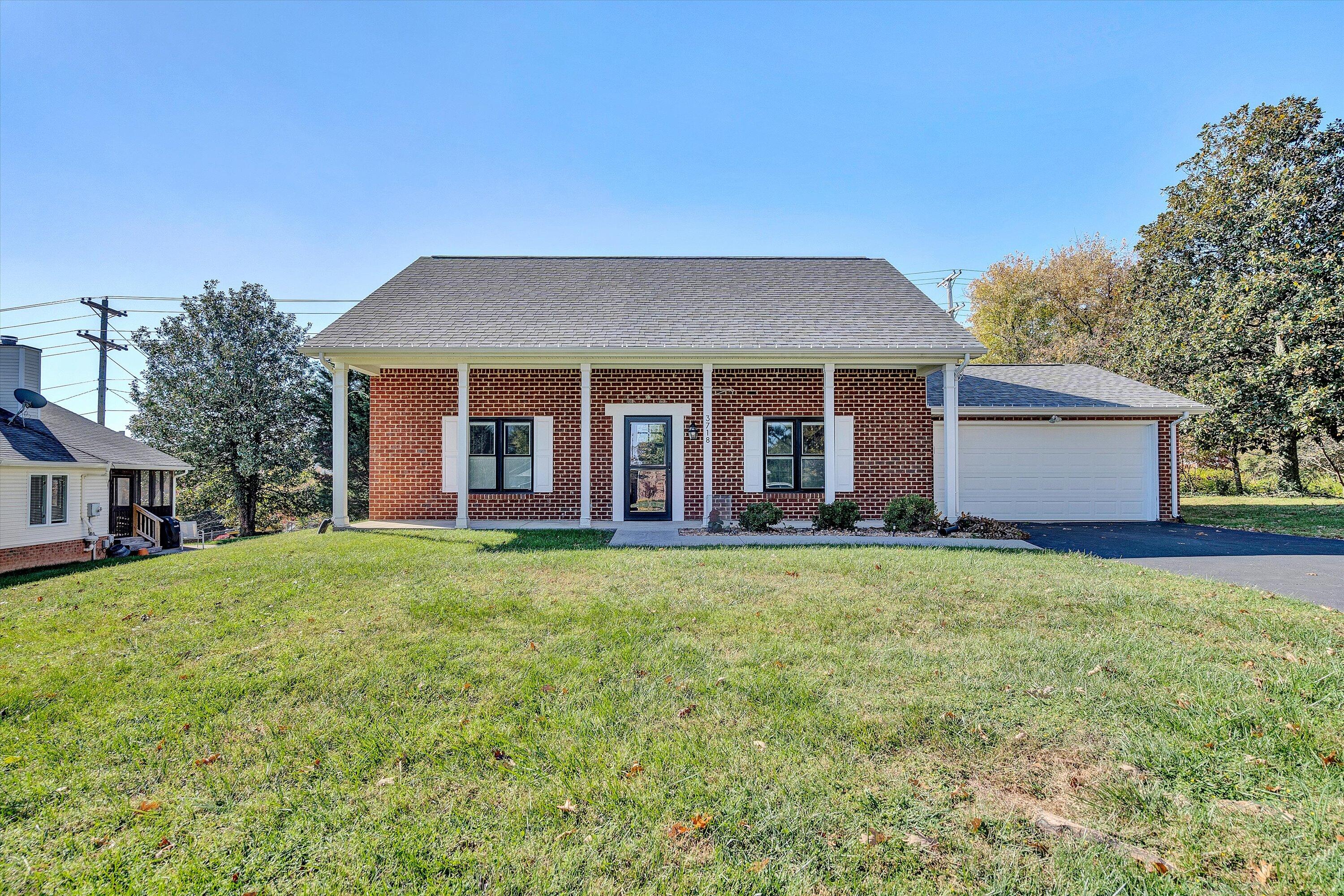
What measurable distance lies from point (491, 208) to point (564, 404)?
24.9 feet

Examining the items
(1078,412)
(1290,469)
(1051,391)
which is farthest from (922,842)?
(1290,469)

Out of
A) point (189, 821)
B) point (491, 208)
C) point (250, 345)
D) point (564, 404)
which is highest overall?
point (491, 208)

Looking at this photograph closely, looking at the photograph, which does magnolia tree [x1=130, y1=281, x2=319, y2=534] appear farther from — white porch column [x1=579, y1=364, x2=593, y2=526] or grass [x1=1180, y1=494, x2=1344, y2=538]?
grass [x1=1180, y1=494, x2=1344, y2=538]

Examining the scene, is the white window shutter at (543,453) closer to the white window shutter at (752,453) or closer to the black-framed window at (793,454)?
the white window shutter at (752,453)

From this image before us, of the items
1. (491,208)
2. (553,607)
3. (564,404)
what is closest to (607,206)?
(491,208)

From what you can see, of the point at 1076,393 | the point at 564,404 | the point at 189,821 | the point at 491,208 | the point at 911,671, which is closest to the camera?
the point at 189,821

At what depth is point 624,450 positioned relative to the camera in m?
12.4

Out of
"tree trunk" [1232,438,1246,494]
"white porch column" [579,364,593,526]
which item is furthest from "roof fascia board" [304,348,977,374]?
"tree trunk" [1232,438,1246,494]

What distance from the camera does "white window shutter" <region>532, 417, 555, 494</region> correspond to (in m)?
12.4

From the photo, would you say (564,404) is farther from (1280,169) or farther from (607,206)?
(1280,169)

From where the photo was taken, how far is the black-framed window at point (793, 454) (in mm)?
12406

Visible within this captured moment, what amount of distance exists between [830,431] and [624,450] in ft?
13.6

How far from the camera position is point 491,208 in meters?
16.6

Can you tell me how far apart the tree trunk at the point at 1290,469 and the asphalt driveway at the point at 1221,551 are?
40.2 ft
